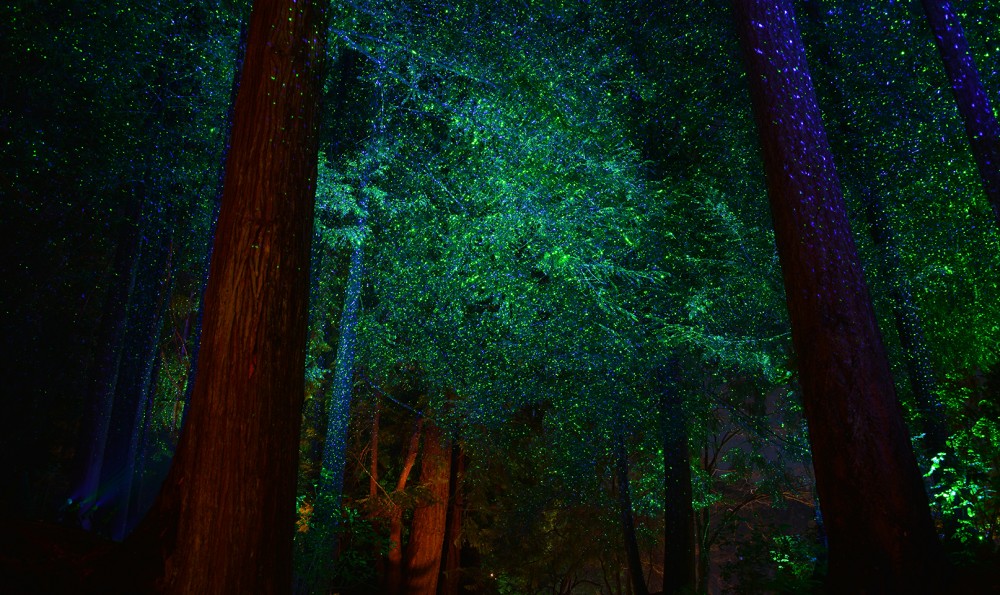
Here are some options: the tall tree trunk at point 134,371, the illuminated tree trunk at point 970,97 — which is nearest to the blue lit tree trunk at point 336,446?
the tall tree trunk at point 134,371

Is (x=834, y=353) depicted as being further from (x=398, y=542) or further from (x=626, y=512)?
(x=398, y=542)

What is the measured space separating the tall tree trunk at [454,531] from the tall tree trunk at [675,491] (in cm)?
840

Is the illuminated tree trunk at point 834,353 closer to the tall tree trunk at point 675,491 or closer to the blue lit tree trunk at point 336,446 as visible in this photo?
the tall tree trunk at point 675,491

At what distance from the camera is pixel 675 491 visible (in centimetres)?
1046

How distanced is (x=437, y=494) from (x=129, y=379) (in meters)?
9.14

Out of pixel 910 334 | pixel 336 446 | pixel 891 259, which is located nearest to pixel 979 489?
pixel 910 334

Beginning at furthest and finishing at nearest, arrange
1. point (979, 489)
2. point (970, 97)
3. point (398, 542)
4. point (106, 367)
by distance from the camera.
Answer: point (398, 542) < point (106, 367) < point (970, 97) < point (979, 489)

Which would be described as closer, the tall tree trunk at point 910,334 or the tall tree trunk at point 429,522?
the tall tree trunk at point 910,334

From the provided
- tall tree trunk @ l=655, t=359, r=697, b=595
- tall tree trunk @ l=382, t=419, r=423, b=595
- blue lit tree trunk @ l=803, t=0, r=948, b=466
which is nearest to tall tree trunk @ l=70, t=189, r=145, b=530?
tall tree trunk @ l=382, t=419, r=423, b=595

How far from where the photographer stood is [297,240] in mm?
3654

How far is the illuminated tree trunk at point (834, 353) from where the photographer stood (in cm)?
385

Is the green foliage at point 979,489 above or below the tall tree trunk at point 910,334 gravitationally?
below

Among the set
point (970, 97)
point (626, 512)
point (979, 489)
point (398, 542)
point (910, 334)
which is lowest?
point (398, 542)

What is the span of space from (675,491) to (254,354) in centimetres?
948
